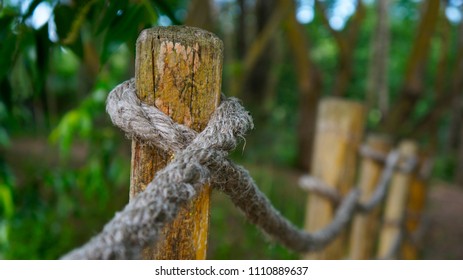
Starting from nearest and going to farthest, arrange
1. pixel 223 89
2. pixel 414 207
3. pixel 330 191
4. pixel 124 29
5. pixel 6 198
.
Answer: pixel 124 29, pixel 6 198, pixel 330 191, pixel 414 207, pixel 223 89

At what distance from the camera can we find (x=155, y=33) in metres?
0.57

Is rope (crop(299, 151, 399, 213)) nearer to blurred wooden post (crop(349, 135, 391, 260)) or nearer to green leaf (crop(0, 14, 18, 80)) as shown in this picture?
blurred wooden post (crop(349, 135, 391, 260))

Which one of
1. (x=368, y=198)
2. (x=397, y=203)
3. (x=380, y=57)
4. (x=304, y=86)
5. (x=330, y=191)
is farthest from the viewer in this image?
(x=380, y=57)

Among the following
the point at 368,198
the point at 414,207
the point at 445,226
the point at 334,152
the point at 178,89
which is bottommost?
the point at 445,226

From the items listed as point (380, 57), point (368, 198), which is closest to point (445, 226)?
point (380, 57)

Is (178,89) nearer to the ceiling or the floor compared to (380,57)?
nearer to the floor

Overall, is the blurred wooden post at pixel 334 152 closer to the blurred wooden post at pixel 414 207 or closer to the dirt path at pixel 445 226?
the blurred wooden post at pixel 414 207

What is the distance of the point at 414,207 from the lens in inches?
104

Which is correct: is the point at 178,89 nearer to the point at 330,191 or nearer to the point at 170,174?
the point at 170,174

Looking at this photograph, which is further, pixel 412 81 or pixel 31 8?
pixel 412 81

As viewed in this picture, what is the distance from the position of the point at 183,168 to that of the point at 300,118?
159 inches

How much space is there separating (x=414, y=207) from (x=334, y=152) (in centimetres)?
130

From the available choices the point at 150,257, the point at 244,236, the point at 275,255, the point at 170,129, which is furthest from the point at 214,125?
the point at 244,236

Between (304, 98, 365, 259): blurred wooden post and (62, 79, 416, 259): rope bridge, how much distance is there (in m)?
0.85
